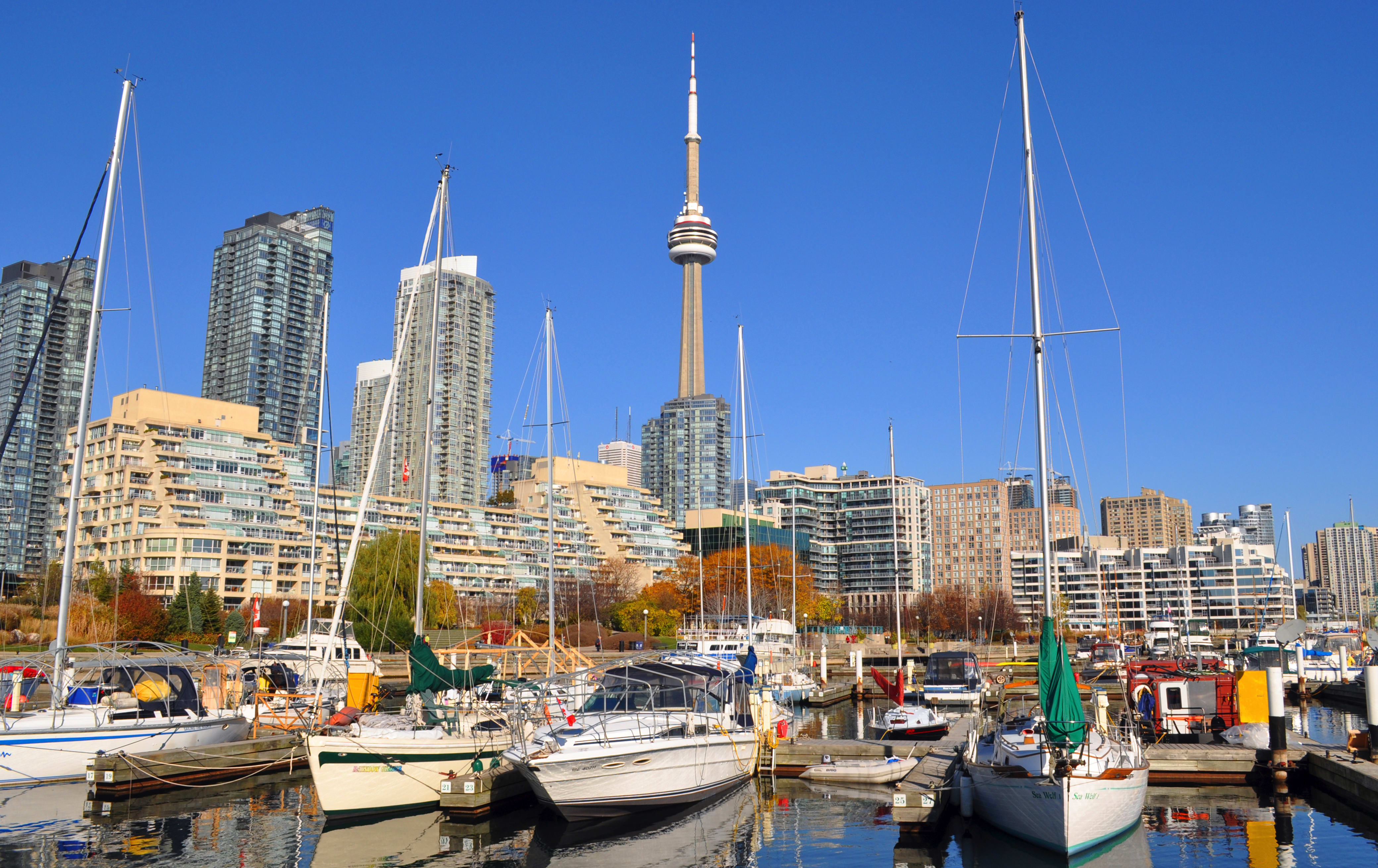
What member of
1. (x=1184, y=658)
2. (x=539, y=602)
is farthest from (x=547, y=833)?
(x=539, y=602)

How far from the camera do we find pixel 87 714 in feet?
88.9

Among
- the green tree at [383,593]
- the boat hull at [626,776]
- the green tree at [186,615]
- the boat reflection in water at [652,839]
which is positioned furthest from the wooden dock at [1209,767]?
the green tree at [186,615]

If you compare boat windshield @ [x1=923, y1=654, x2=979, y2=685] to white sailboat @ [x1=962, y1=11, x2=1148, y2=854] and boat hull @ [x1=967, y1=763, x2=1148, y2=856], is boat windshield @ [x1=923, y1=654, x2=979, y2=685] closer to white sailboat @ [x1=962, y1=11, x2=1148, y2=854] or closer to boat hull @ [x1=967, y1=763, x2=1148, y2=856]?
white sailboat @ [x1=962, y1=11, x2=1148, y2=854]

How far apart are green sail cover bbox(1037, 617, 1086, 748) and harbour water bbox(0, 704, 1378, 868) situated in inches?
91.9

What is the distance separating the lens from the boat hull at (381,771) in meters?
22.4

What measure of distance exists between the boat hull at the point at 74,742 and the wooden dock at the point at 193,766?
1.27ft

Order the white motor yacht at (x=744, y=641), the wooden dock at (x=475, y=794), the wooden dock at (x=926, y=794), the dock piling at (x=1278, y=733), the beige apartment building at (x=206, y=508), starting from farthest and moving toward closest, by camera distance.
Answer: the beige apartment building at (x=206, y=508)
the white motor yacht at (x=744, y=641)
the dock piling at (x=1278, y=733)
the wooden dock at (x=475, y=794)
the wooden dock at (x=926, y=794)

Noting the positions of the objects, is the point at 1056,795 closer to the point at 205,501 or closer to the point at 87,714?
the point at 87,714

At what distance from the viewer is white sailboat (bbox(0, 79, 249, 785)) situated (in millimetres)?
26328

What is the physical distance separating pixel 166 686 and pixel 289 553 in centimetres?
9896

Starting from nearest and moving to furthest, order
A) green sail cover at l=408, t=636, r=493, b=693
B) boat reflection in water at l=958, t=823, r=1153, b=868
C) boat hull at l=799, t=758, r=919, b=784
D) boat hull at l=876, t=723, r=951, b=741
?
boat reflection in water at l=958, t=823, r=1153, b=868 → green sail cover at l=408, t=636, r=493, b=693 → boat hull at l=799, t=758, r=919, b=784 → boat hull at l=876, t=723, r=951, b=741

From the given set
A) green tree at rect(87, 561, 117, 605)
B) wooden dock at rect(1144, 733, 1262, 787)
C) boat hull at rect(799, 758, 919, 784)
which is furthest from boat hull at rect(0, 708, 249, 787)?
green tree at rect(87, 561, 117, 605)

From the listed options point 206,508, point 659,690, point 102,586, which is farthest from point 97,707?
point 206,508

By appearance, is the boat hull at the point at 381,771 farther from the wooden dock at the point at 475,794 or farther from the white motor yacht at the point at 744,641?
the white motor yacht at the point at 744,641
